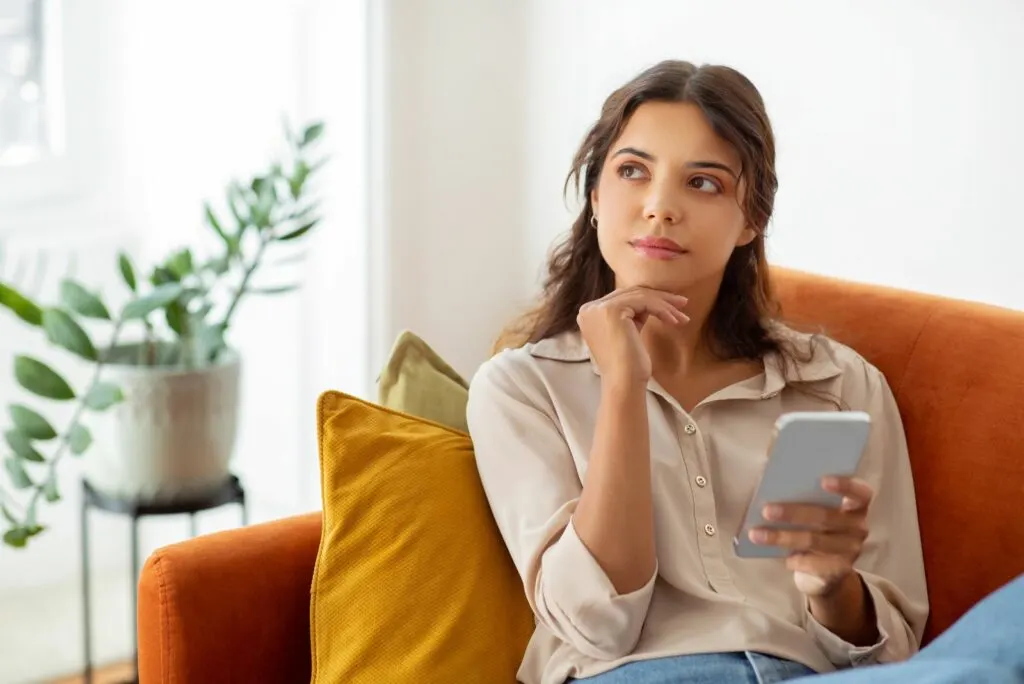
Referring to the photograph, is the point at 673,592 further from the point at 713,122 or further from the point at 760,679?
the point at 713,122

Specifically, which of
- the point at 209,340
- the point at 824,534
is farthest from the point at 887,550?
the point at 209,340

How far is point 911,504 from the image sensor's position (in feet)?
5.24

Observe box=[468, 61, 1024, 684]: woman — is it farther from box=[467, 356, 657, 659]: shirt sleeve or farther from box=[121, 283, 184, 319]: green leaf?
box=[121, 283, 184, 319]: green leaf

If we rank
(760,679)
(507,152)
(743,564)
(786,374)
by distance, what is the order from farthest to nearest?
(507,152)
(786,374)
(743,564)
(760,679)

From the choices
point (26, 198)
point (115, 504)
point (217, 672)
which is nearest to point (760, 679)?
point (217, 672)

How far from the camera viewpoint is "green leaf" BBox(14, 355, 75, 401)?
A: 2.04 meters

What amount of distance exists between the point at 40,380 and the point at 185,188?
0.82 meters

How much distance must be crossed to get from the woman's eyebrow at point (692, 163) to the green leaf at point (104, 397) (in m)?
0.95

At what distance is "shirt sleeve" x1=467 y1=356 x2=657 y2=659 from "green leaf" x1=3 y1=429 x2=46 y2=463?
0.86 m

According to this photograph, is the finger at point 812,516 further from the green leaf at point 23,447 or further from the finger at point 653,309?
the green leaf at point 23,447

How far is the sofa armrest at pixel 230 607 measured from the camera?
145cm

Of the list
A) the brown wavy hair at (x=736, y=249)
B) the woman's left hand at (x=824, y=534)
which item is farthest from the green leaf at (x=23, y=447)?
the woman's left hand at (x=824, y=534)

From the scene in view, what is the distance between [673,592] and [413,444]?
0.35 m

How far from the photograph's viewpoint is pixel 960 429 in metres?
1.60
